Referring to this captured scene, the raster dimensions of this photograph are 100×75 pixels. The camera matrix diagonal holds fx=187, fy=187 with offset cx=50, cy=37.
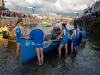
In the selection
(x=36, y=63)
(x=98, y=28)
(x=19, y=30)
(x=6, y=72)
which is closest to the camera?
(x=6, y=72)

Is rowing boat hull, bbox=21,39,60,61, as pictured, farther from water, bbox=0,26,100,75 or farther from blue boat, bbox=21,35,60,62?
water, bbox=0,26,100,75

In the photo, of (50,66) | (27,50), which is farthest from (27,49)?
(50,66)

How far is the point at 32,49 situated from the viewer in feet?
38.3

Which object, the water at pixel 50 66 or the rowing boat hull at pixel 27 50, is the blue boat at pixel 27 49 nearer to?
the rowing boat hull at pixel 27 50

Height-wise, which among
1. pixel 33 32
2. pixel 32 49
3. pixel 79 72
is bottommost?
pixel 79 72

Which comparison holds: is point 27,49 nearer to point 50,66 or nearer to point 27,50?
point 27,50

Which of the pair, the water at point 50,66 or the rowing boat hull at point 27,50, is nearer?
the water at point 50,66

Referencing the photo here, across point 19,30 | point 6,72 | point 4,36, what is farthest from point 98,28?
point 6,72

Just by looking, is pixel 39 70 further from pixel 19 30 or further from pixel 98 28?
pixel 98 28

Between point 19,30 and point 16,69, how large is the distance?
9.85 feet

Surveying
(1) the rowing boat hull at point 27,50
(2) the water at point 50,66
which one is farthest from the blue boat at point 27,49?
(2) the water at point 50,66

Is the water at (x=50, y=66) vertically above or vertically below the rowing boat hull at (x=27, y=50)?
below

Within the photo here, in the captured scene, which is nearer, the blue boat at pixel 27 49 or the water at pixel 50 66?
the water at pixel 50 66

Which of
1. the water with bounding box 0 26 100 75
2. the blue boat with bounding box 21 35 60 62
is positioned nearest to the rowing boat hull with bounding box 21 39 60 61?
the blue boat with bounding box 21 35 60 62
